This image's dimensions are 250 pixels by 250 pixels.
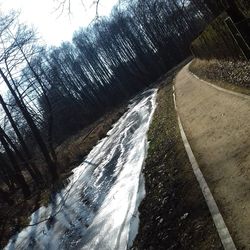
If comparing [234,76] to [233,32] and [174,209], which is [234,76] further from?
[174,209]

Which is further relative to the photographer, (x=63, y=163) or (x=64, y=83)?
(x=64, y=83)

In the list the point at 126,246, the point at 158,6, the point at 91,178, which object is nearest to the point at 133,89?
the point at 158,6

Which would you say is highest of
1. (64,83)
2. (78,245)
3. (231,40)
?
(64,83)

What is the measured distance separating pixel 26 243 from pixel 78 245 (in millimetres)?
3923

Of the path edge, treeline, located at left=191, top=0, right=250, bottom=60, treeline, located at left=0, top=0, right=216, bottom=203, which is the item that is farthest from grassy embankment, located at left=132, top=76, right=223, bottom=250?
treeline, located at left=0, top=0, right=216, bottom=203

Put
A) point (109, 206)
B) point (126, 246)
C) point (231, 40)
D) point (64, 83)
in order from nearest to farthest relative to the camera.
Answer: point (126, 246), point (109, 206), point (231, 40), point (64, 83)

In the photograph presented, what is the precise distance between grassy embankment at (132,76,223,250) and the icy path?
1.19ft

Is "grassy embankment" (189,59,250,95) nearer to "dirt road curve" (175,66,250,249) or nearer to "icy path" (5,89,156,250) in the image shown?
"dirt road curve" (175,66,250,249)

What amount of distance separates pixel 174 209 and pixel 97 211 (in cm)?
414

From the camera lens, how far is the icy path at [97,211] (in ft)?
28.4

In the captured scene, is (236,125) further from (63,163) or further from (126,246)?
(63,163)

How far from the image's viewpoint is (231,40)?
51.0 ft

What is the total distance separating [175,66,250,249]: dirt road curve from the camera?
18.1 ft

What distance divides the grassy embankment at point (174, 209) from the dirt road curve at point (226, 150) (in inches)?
12.2
